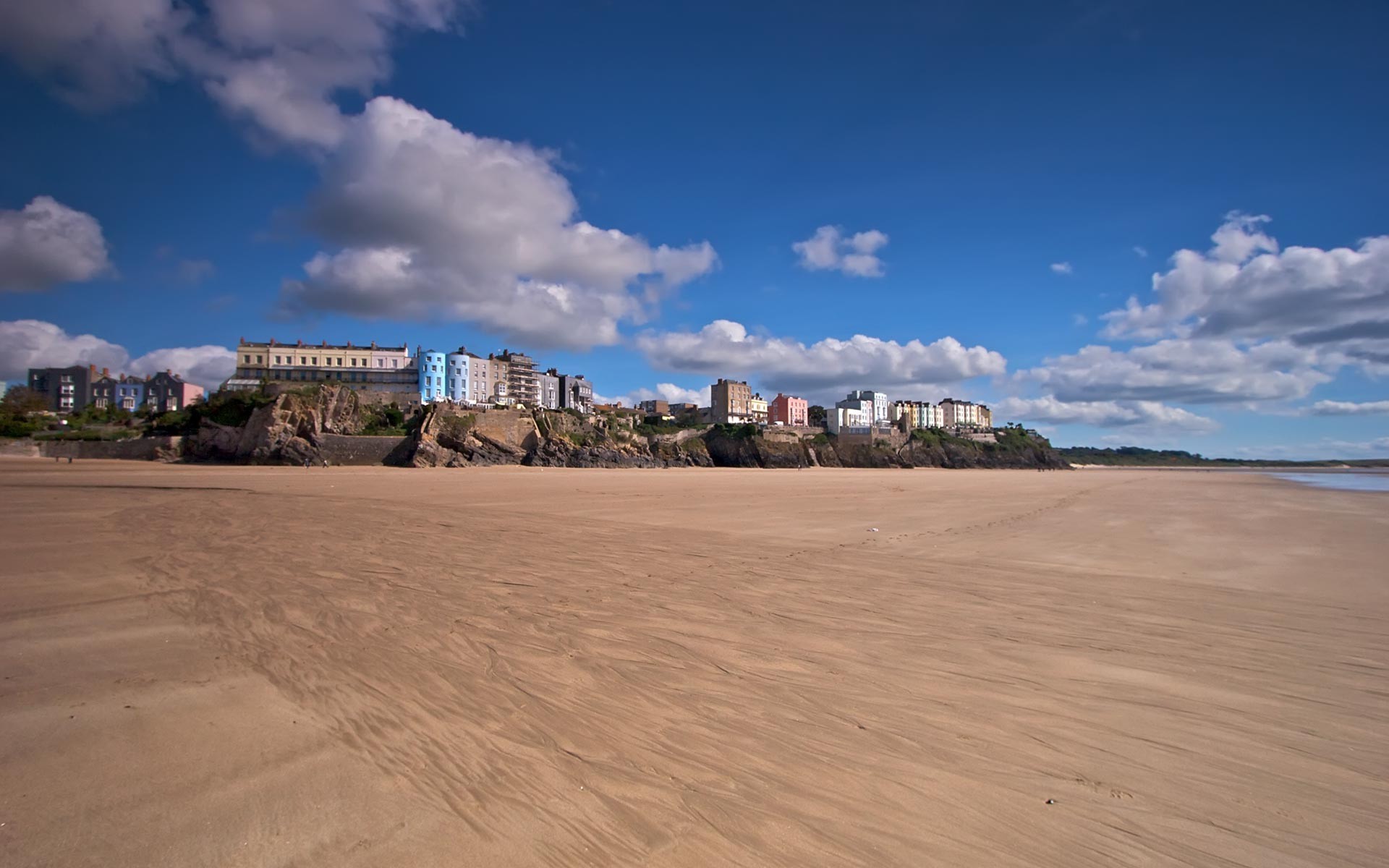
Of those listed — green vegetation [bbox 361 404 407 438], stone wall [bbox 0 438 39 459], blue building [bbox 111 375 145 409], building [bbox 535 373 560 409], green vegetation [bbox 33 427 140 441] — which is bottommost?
stone wall [bbox 0 438 39 459]

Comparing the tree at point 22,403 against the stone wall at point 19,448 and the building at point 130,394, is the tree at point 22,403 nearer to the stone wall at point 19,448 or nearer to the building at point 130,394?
the stone wall at point 19,448

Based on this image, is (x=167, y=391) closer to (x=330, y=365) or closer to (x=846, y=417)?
(x=330, y=365)

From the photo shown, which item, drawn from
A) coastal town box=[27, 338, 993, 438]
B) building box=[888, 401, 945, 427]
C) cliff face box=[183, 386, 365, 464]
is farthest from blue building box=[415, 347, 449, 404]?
building box=[888, 401, 945, 427]

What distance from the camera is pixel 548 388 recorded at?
90.6m

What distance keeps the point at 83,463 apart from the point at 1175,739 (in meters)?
48.4

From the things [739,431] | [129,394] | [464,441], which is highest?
[129,394]

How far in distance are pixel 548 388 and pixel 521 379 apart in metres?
7.00

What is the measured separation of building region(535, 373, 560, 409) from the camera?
8781cm

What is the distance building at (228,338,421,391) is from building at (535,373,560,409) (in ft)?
66.8

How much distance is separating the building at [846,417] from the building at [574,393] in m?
44.9

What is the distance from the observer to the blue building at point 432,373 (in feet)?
222

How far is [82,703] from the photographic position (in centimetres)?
346

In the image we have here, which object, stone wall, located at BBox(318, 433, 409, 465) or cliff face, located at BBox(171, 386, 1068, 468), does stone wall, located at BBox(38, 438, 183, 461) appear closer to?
cliff face, located at BBox(171, 386, 1068, 468)

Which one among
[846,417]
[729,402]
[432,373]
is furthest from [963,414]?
[432,373]
